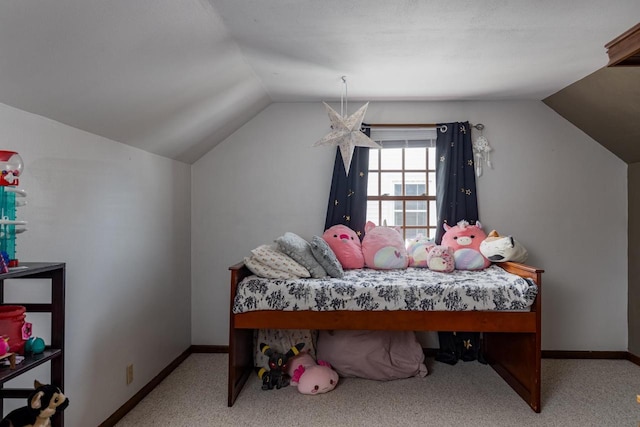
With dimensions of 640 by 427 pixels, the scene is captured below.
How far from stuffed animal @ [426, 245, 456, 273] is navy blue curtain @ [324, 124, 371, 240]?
636 millimetres

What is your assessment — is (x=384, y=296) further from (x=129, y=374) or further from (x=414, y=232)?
(x=129, y=374)

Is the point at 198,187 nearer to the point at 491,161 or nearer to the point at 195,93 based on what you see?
the point at 195,93

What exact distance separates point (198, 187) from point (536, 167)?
3.00 meters

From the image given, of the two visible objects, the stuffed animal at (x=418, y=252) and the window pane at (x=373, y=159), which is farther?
the window pane at (x=373, y=159)

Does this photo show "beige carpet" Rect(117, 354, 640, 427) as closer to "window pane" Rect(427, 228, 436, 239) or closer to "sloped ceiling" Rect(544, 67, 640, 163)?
"window pane" Rect(427, 228, 436, 239)

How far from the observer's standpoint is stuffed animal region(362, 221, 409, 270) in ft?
12.0

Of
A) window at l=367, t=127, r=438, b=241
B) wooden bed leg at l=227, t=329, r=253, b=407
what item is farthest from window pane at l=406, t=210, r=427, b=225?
wooden bed leg at l=227, t=329, r=253, b=407

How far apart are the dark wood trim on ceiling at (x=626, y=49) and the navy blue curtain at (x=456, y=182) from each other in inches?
108

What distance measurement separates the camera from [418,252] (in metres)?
3.76

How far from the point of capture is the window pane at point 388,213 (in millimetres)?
4141

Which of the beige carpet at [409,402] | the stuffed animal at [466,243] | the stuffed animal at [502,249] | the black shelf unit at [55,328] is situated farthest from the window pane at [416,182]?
the black shelf unit at [55,328]

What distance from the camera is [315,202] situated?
4.04 metres

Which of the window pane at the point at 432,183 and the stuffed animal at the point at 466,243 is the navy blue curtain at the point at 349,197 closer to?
the window pane at the point at 432,183

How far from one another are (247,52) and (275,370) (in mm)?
2157
